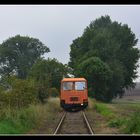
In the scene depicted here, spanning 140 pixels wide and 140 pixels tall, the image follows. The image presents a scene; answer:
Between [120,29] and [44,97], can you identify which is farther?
[120,29]

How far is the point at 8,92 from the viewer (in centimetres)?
2648

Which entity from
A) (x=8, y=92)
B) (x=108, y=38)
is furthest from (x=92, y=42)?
(x=8, y=92)

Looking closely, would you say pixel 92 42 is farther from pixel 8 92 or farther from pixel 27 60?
pixel 8 92

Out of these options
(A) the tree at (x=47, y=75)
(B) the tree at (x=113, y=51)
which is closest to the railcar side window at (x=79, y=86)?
(A) the tree at (x=47, y=75)

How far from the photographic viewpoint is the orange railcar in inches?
1491

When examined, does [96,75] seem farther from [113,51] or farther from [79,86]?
[79,86]

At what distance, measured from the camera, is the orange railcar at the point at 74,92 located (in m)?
37.9

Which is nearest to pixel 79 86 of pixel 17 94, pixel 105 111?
pixel 105 111

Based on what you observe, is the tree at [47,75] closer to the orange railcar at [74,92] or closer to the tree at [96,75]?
the orange railcar at [74,92]

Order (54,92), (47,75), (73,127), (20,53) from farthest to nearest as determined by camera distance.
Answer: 1. (20,53)
2. (54,92)
3. (47,75)
4. (73,127)

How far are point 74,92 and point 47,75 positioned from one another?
7.26m

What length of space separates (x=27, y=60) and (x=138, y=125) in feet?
155

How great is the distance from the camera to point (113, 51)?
70.1m

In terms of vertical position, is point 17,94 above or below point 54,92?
below
